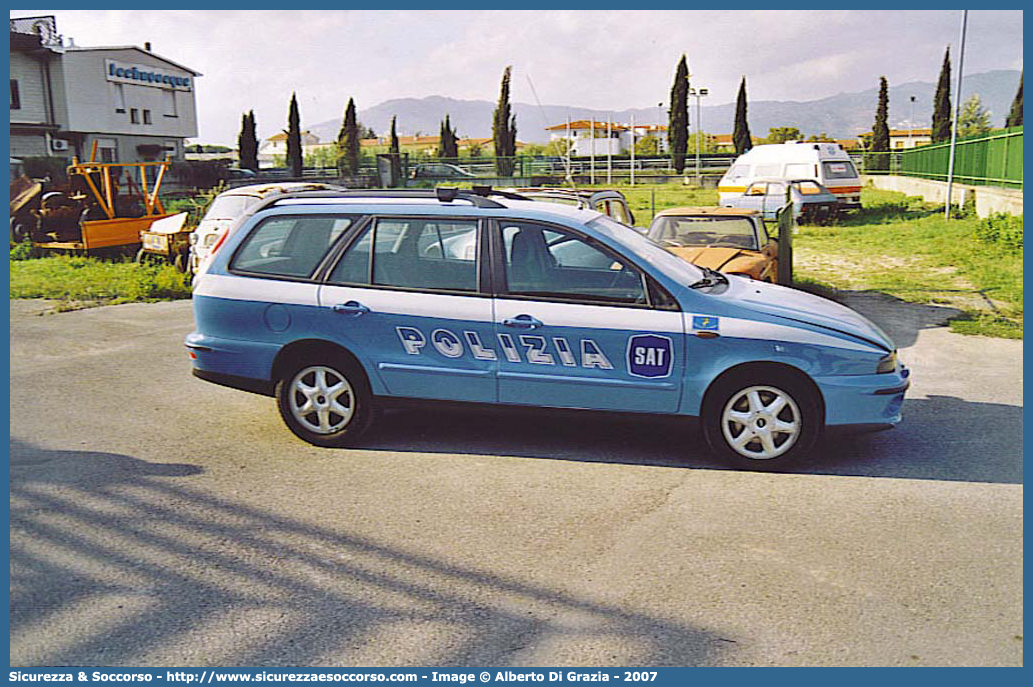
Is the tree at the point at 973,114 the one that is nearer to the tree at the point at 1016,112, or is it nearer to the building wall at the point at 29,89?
the tree at the point at 1016,112

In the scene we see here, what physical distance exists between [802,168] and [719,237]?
1806 cm

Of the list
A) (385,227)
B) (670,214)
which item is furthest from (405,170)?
(385,227)

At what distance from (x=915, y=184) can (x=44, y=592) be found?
116 feet

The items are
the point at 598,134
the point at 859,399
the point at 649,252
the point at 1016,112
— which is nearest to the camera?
the point at 859,399

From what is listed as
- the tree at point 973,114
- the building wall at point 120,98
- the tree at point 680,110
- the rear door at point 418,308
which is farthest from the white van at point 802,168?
the tree at point 973,114

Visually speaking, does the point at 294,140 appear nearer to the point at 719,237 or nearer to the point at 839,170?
the point at 839,170

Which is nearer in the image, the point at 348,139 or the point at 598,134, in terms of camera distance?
the point at 348,139

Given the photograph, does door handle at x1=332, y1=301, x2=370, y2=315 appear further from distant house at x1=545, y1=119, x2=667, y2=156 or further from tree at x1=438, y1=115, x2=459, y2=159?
distant house at x1=545, y1=119, x2=667, y2=156

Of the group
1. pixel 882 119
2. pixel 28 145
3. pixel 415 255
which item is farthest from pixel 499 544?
pixel 882 119

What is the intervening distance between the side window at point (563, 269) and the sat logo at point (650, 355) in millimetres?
258

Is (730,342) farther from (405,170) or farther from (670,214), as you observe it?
(405,170)

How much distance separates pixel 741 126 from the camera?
5759 centimetres

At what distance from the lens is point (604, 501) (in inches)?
223

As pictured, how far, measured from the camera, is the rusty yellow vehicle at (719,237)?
10.8m
